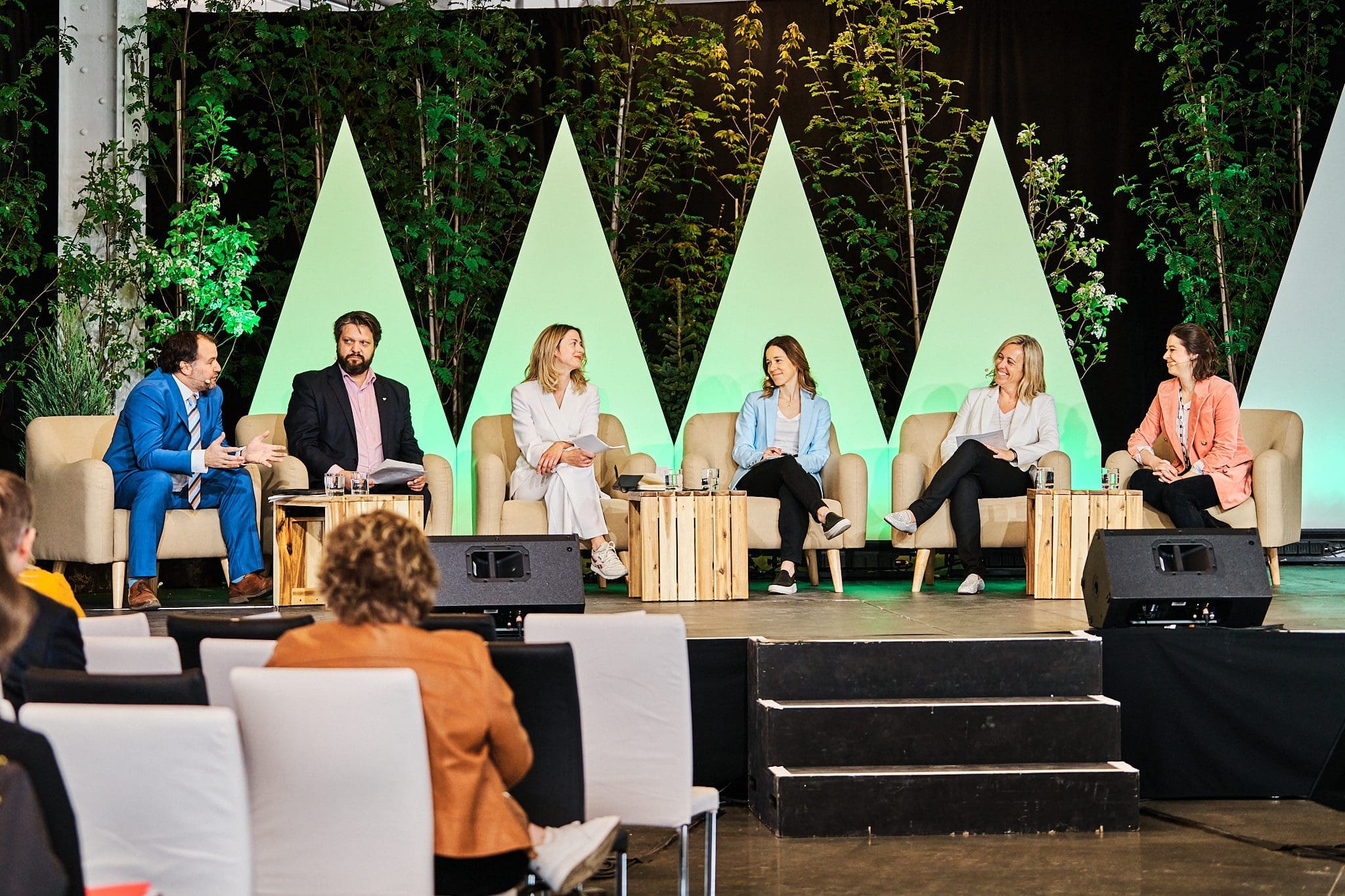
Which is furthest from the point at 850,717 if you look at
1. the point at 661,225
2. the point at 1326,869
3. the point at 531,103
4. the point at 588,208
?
the point at 531,103

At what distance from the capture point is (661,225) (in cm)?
789

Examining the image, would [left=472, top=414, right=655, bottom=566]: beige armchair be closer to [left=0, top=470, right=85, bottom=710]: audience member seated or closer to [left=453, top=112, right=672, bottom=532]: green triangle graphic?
[left=453, top=112, right=672, bottom=532]: green triangle graphic

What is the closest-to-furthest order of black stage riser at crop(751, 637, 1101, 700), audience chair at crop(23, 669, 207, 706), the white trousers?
audience chair at crop(23, 669, 207, 706)
black stage riser at crop(751, 637, 1101, 700)
the white trousers

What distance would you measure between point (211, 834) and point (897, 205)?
6520 mm

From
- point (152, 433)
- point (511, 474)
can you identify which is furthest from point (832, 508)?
point (152, 433)

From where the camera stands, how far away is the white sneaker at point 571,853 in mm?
2309

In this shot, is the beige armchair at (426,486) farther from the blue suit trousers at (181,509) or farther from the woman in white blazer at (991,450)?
the woman in white blazer at (991,450)

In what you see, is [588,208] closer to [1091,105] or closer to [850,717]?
[1091,105]

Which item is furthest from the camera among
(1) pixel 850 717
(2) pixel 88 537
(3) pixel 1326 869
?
(2) pixel 88 537

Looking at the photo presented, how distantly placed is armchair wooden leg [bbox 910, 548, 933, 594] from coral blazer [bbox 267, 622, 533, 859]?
13.2 feet

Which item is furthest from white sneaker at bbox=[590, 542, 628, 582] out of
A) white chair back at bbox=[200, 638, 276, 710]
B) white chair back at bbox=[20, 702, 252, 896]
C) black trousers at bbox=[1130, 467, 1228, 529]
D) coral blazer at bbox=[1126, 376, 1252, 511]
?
white chair back at bbox=[20, 702, 252, 896]

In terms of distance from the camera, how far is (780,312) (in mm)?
7004

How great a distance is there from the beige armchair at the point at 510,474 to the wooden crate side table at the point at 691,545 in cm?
21

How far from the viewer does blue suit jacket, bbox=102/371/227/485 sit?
5.51 meters
